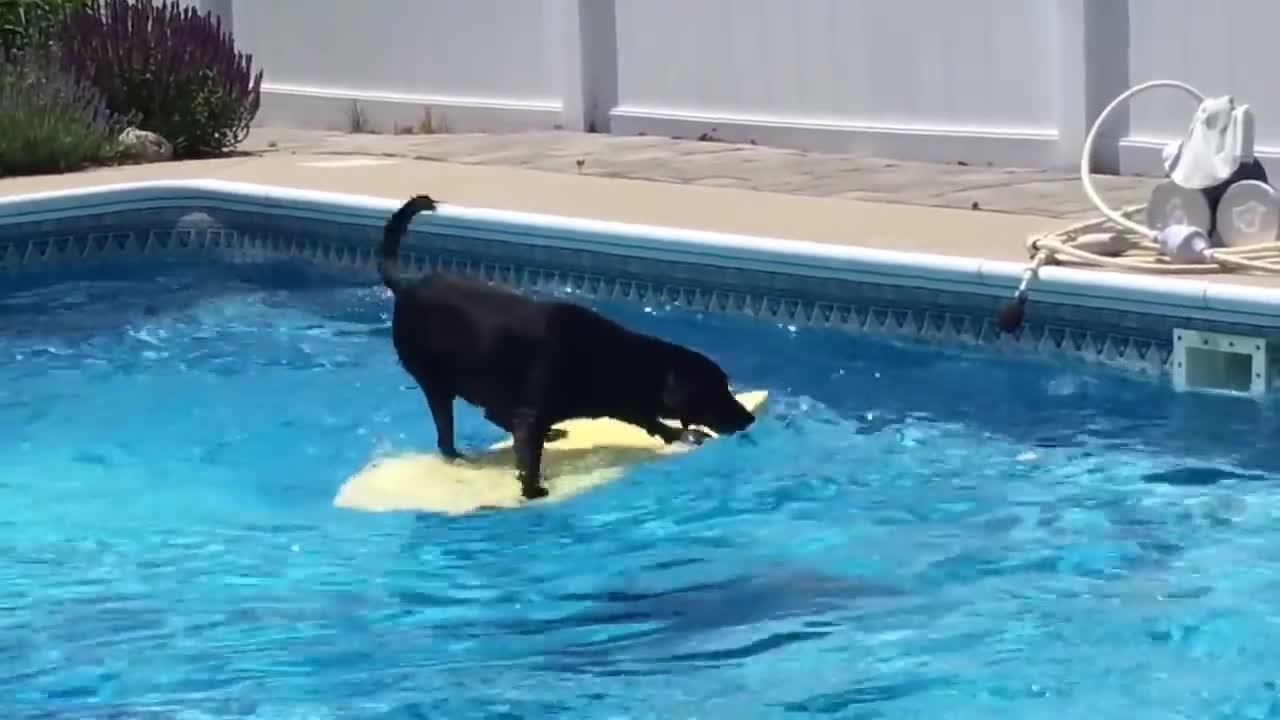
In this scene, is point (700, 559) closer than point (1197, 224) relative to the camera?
Yes

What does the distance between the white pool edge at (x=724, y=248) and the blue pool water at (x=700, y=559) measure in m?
0.31

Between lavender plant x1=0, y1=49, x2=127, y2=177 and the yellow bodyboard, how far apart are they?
573 centimetres

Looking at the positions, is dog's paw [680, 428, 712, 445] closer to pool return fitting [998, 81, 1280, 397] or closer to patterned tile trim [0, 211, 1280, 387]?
pool return fitting [998, 81, 1280, 397]

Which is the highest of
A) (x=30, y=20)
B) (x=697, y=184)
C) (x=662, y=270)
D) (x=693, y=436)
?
(x=30, y=20)

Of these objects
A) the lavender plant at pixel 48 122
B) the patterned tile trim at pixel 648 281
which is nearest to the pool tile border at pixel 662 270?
the patterned tile trim at pixel 648 281

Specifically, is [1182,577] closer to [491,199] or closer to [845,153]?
[491,199]

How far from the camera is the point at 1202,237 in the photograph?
7.21m

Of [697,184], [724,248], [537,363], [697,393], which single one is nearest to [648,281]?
[724,248]

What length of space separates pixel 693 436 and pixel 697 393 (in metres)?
0.35

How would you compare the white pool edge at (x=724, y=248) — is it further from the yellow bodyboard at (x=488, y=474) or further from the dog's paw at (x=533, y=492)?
the dog's paw at (x=533, y=492)

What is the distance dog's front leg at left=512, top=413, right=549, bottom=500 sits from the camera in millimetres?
5973

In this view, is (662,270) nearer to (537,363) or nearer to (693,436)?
(693,436)

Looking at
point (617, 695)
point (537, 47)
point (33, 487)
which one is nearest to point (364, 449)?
point (33, 487)

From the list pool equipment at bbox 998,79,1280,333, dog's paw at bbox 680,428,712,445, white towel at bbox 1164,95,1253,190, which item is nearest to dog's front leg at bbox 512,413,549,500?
dog's paw at bbox 680,428,712,445
